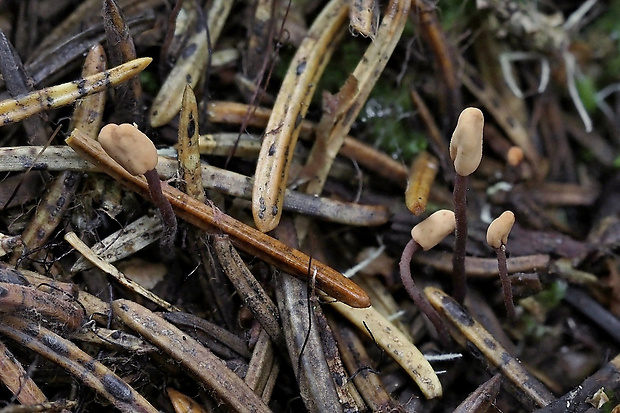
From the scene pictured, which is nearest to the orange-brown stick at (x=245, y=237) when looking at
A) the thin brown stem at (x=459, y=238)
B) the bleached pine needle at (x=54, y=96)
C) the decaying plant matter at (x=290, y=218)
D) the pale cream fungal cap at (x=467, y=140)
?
the decaying plant matter at (x=290, y=218)

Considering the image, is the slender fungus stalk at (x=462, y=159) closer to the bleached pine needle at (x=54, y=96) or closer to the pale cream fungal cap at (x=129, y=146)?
the pale cream fungal cap at (x=129, y=146)

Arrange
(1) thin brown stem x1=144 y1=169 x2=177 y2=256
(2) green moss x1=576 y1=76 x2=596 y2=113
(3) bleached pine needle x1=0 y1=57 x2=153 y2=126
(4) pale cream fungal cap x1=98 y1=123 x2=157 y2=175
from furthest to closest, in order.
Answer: (2) green moss x1=576 y1=76 x2=596 y2=113 < (3) bleached pine needle x1=0 y1=57 x2=153 y2=126 < (1) thin brown stem x1=144 y1=169 x2=177 y2=256 < (4) pale cream fungal cap x1=98 y1=123 x2=157 y2=175

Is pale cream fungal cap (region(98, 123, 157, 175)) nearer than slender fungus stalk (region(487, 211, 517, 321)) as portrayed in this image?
Yes

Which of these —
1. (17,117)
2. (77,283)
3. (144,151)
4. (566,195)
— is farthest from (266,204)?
(566,195)

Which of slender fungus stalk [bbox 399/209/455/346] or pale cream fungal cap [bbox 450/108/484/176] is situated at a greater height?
pale cream fungal cap [bbox 450/108/484/176]

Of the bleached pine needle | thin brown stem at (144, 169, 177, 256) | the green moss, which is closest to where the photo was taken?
thin brown stem at (144, 169, 177, 256)

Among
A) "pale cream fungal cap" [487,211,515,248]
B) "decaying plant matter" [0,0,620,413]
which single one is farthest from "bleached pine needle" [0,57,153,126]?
"pale cream fungal cap" [487,211,515,248]

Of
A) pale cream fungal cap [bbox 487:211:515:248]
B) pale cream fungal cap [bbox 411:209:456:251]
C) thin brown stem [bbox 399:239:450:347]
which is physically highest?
pale cream fungal cap [bbox 487:211:515:248]

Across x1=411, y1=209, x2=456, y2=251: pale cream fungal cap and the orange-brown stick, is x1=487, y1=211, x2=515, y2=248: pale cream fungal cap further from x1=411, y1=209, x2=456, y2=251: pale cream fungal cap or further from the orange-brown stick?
the orange-brown stick
